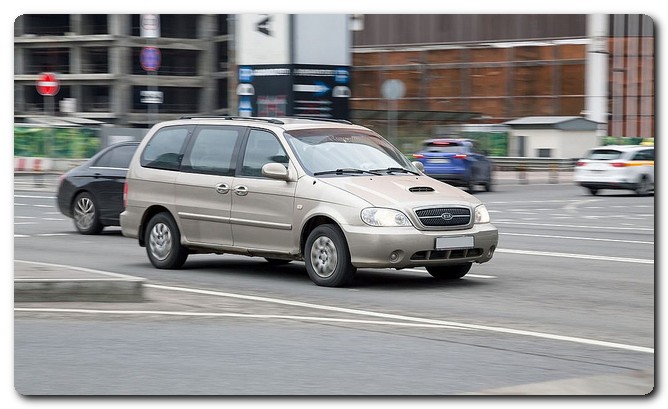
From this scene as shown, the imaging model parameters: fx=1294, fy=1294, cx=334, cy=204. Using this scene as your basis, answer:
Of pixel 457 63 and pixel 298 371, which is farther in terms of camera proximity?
pixel 457 63

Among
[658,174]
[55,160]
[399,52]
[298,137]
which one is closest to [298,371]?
[658,174]

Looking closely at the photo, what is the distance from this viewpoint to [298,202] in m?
12.5

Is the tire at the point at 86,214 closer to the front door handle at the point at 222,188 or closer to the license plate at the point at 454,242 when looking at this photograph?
the front door handle at the point at 222,188

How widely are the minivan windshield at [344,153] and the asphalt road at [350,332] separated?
3.75 ft

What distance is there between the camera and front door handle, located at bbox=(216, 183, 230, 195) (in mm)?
13133

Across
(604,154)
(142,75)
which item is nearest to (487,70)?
(604,154)

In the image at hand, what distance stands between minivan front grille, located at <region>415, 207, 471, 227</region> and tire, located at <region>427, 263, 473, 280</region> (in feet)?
2.61

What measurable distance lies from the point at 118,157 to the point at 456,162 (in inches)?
656

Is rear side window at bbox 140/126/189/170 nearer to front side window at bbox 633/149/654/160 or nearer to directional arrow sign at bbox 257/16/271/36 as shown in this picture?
directional arrow sign at bbox 257/16/271/36

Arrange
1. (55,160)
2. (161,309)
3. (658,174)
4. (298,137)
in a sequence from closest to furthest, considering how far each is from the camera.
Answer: (658,174), (161,309), (298,137), (55,160)

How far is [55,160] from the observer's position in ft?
153

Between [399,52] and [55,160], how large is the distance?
47.3ft

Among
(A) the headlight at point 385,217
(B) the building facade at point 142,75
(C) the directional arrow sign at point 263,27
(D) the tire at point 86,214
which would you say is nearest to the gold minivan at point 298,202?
(A) the headlight at point 385,217

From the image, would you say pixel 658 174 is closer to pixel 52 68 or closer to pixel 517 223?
pixel 517 223
